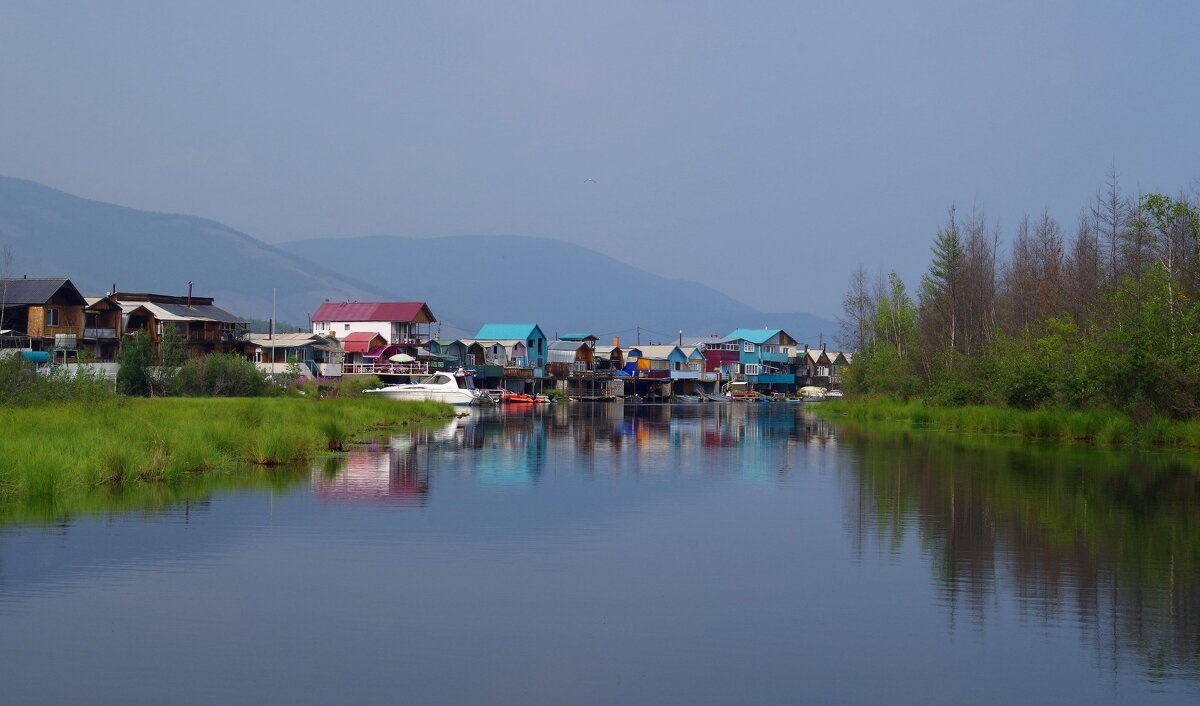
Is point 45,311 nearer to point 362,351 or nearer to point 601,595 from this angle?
point 362,351

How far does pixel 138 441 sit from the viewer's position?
78.8 ft

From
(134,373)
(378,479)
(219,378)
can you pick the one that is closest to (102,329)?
(219,378)

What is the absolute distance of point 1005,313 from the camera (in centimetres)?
6588

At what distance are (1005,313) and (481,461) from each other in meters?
42.4

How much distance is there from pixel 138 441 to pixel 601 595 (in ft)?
46.2

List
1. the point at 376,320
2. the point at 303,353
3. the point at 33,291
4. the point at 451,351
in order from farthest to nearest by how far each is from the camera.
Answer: the point at 451,351 < the point at 376,320 < the point at 303,353 < the point at 33,291

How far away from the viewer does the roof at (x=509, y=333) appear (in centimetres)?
12144

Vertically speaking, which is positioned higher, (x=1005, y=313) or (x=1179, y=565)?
(x=1005, y=313)

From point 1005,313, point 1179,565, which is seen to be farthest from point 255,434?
point 1005,313

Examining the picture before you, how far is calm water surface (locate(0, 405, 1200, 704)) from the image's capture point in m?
10.4

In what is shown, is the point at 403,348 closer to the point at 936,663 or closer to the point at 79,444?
the point at 79,444

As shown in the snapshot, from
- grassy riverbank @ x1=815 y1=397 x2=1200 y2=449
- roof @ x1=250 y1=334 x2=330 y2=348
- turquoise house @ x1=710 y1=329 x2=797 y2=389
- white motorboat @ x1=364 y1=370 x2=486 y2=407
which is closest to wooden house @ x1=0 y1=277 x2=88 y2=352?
roof @ x1=250 y1=334 x2=330 y2=348

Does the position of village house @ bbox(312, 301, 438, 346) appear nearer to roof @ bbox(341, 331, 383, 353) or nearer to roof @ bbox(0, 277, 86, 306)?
roof @ bbox(341, 331, 383, 353)

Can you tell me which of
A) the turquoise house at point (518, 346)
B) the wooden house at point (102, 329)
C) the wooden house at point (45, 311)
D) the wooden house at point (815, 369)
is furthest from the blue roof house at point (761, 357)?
the wooden house at point (45, 311)
